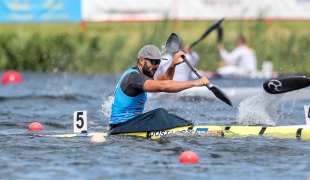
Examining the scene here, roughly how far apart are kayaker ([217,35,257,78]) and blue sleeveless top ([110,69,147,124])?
1027 cm

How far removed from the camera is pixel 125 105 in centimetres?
947

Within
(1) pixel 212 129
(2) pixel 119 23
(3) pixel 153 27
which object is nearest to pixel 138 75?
(1) pixel 212 129

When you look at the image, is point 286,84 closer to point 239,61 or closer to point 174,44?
point 174,44

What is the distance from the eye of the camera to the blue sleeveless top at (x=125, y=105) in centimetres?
945

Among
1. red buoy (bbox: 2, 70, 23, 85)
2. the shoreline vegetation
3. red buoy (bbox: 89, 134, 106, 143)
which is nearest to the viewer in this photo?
red buoy (bbox: 89, 134, 106, 143)

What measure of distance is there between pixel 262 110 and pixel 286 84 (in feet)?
4.27

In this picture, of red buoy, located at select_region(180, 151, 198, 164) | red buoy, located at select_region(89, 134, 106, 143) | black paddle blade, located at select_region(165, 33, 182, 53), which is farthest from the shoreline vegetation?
red buoy, located at select_region(180, 151, 198, 164)

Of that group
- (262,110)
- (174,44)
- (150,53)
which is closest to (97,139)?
(150,53)

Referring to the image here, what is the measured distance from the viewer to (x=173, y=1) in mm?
22422

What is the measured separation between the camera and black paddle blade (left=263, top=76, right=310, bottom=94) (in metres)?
10.3

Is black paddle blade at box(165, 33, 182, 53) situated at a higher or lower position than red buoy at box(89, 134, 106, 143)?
higher

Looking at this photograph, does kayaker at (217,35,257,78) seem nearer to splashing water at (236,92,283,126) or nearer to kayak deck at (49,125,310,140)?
splashing water at (236,92,283,126)

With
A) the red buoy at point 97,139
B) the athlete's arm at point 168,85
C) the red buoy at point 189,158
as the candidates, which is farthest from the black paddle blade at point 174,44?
the red buoy at point 189,158

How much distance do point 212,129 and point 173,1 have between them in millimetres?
13061
